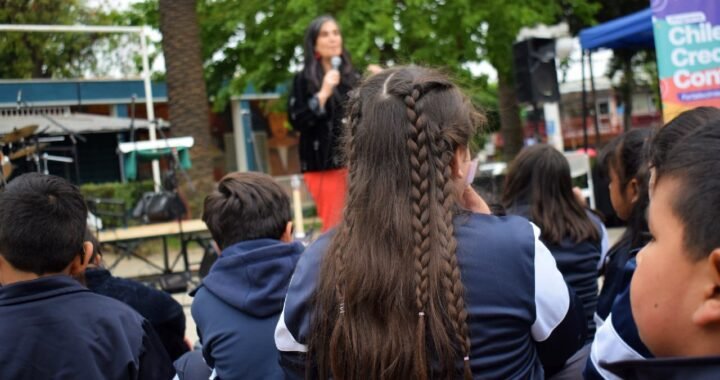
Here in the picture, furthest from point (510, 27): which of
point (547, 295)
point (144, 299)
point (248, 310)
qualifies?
point (547, 295)

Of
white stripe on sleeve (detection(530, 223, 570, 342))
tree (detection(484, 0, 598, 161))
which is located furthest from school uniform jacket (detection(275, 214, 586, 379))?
tree (detection(484, 0, 598, 161))

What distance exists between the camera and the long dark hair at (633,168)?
2840mm

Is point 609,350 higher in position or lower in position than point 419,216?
lower

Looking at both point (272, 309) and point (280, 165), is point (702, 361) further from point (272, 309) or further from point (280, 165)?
point (280, 165)

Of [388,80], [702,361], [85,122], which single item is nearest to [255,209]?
[388,80]

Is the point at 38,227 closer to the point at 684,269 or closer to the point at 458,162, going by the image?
the point at 458,162

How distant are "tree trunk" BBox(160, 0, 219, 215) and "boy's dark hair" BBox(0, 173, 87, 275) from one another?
8.07 meters

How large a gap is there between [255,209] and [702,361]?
1.83 meters

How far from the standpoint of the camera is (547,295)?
1.67m

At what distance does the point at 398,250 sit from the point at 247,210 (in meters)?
1.17

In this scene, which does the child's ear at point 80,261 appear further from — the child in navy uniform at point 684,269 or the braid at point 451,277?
the child in navy uniform at point 684,269

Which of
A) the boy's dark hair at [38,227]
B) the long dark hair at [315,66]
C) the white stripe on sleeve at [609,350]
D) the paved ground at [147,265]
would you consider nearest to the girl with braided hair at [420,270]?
the white stripe on sleeve at [609,350]

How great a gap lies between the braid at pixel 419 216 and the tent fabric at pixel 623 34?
10.1 metres

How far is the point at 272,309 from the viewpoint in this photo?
2.44 m
